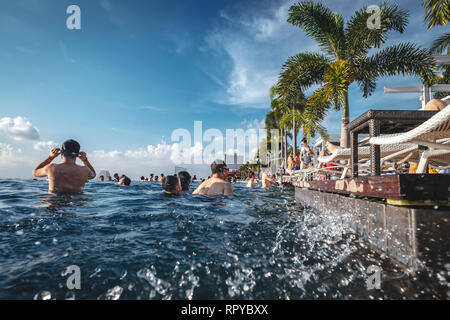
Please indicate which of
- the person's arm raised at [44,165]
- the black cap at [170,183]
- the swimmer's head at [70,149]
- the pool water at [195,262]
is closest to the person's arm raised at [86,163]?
the swimmer's head at [70,149]

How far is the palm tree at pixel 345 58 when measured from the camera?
426 inches

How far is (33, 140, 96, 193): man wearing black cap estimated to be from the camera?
17.3ft

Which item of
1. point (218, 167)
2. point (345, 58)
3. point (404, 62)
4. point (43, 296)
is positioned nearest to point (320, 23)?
point (345, 58)

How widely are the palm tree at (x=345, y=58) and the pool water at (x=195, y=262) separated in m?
9.33

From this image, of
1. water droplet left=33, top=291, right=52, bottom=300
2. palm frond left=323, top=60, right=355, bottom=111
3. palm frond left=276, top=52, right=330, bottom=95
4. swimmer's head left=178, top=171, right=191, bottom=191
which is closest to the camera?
water droplet left=33, top=291, right=52, bottom=300

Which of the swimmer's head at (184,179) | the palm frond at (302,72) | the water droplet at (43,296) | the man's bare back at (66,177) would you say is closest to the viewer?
the water droplet at (43,296)

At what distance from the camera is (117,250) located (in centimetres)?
236

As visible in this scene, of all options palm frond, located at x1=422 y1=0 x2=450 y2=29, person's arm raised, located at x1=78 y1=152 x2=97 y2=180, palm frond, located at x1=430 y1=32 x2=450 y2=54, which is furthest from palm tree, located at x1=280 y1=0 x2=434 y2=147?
person's arm raised, located at x1=78 y1=152 x2=97 y2=180

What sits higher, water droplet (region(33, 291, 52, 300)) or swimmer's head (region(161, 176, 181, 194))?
swimmer's head (region(161, 176, 181, 194))

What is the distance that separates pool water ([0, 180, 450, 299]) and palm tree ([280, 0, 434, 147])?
9.33 metres

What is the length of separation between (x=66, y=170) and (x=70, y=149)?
1.84 feet

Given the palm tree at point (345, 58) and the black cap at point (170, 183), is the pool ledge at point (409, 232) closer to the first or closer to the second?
the black cap at point (170, 183)

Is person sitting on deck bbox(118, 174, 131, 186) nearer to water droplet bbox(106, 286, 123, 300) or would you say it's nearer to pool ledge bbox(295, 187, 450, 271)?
water droplet bbox(106, 286, 123, 300)
